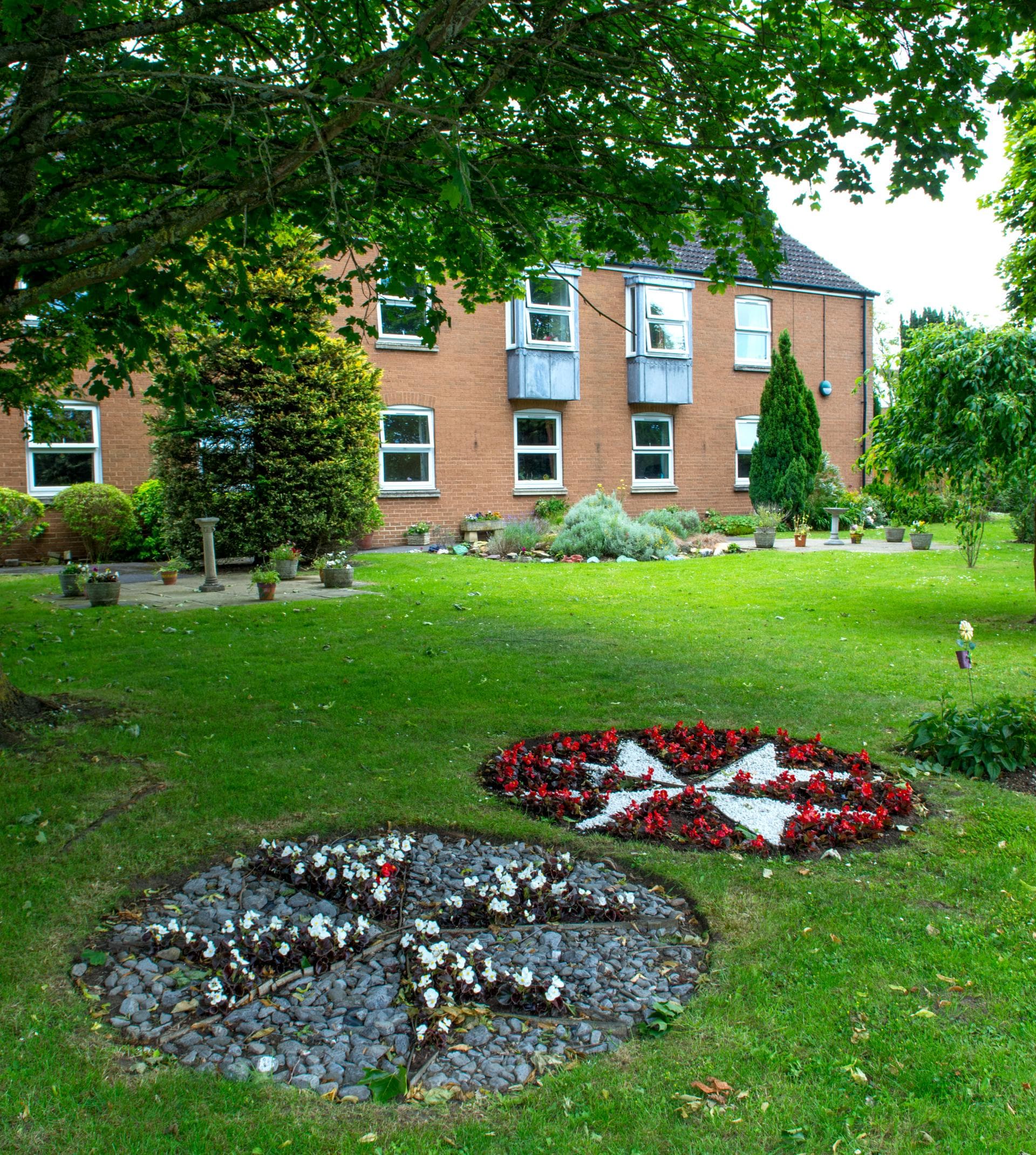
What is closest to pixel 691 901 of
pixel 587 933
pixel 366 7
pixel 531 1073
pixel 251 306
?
pixel 587 933

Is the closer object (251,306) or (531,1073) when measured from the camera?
(531,1073)

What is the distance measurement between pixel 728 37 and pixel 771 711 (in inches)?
173

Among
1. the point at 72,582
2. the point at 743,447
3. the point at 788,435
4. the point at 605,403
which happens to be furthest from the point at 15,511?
the point at 743,447

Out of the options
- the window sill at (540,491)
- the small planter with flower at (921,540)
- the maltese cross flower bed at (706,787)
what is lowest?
the maltese cross flower bed at (706,787)

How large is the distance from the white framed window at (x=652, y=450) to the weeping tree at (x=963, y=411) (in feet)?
43.1

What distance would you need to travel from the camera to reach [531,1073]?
102 inches

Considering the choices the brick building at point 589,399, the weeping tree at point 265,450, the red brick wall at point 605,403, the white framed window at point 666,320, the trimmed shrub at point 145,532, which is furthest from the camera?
the white framed window at point 666,320

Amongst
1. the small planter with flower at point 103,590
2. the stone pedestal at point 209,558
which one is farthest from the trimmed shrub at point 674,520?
the small planter with flower at point 103,590

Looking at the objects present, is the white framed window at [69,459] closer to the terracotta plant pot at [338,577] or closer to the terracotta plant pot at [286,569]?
the terracotta plant pot at [286,569]

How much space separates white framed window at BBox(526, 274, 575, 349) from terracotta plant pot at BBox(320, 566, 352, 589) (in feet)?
30.9

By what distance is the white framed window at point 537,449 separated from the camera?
20984 mm

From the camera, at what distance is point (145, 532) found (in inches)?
644

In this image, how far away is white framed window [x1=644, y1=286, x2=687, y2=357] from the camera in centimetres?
2200

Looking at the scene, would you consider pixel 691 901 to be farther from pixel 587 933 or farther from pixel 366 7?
pixel 366 7
